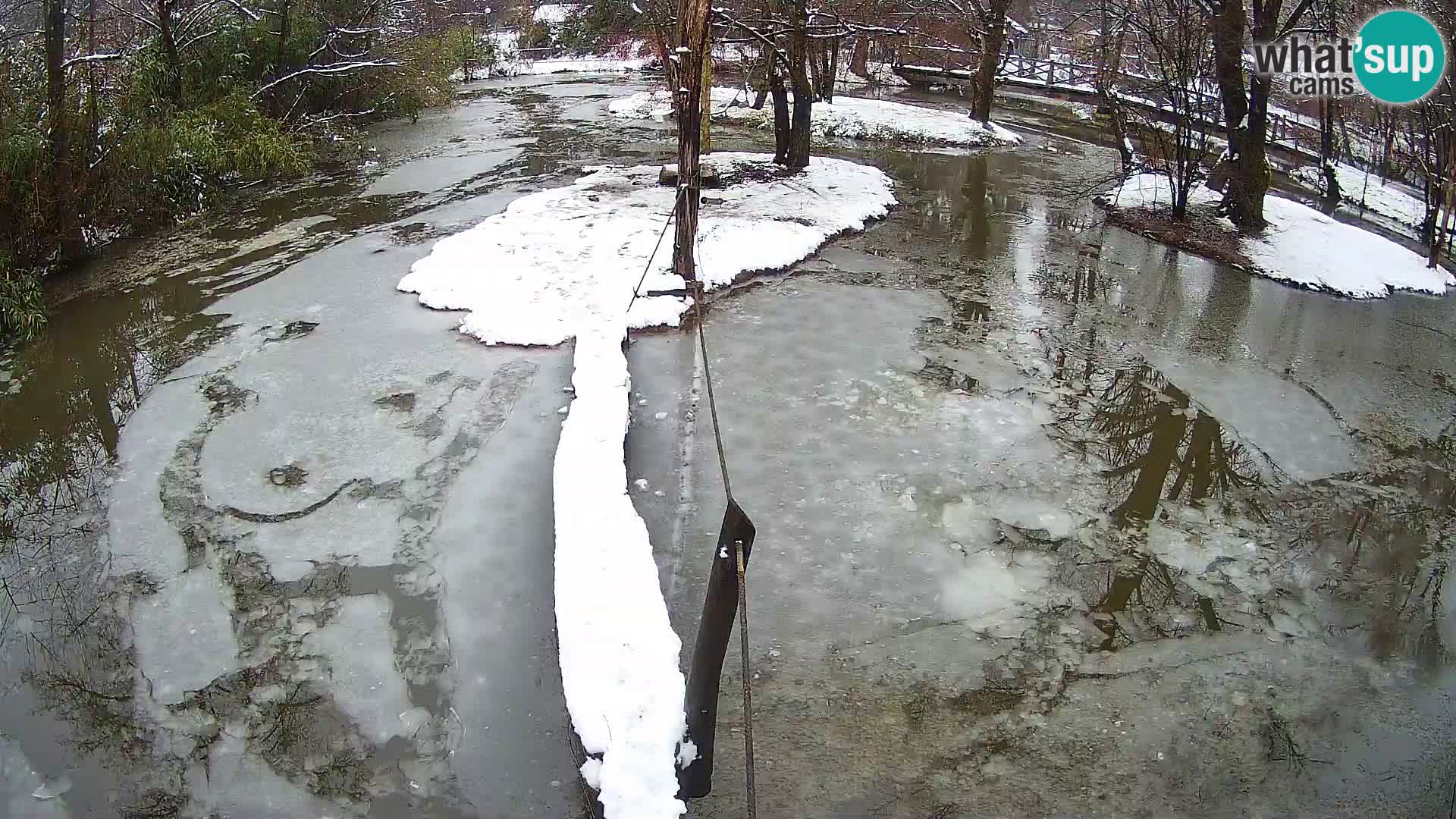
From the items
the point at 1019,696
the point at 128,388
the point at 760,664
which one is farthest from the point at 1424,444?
the point at 128,388

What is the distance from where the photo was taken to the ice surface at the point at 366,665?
4.10 metres

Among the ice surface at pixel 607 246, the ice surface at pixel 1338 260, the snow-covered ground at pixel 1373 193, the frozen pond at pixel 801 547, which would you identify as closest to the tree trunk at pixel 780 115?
the ice surface at pixel 607 246

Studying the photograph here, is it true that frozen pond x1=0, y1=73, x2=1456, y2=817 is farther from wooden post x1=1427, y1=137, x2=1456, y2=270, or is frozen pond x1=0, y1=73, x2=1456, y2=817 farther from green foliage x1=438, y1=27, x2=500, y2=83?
green foliage x1=438, y1=27, x2=500, y2=83

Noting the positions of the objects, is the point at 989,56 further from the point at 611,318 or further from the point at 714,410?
the point at 714,410

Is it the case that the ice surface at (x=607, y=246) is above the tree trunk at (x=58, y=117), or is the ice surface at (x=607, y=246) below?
below

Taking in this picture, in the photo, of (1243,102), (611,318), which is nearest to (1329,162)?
(1243,102)

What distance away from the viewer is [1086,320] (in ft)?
29.1

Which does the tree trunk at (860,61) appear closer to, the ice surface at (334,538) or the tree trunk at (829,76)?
the tree trunk at (829,76)

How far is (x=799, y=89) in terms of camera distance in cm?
1334

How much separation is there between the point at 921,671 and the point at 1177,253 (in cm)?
865

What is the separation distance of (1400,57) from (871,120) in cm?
892

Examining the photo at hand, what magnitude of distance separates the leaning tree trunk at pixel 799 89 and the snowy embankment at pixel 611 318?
33cm

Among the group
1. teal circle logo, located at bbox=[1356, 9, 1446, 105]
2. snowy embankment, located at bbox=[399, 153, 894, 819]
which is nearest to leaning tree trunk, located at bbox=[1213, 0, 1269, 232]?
teal circle logo, located at bbox=[1356, 9, 1446, 105]

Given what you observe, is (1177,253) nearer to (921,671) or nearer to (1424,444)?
(1424,444)
